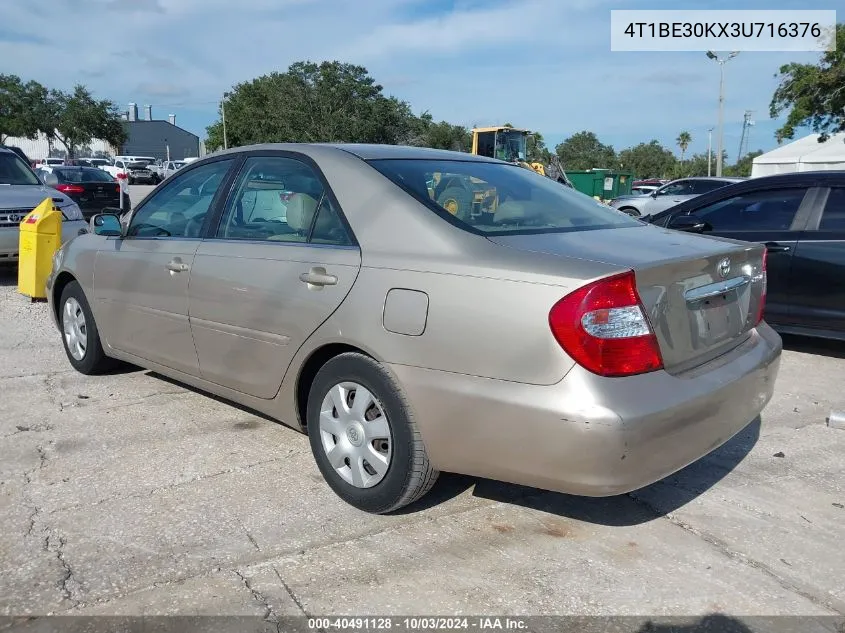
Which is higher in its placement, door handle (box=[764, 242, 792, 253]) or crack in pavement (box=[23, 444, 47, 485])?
door handle (box=[764, 242, 792, 253])

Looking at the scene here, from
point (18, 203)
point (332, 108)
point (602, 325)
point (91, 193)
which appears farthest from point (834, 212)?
point (332, 108)

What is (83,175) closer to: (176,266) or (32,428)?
(32,428)

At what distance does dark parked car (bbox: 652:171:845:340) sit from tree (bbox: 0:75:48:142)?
58.5 metres

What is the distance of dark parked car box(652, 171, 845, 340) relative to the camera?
18.9 feet

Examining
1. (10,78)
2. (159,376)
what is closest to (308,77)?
(10,78)

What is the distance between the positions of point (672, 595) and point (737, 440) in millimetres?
1808

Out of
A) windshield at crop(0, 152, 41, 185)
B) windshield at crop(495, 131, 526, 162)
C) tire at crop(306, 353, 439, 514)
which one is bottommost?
tire at crop(306, 353, 439, 514)

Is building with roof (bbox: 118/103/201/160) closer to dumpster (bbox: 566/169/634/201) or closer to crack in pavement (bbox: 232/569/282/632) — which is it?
dumpster (bbox: 566/169/634/201)

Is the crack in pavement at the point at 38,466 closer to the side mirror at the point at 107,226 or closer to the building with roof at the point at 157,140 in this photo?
the side mirror at the point at 107,226

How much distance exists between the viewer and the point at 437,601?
260 cm

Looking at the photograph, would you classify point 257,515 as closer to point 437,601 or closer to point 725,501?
point 437,601

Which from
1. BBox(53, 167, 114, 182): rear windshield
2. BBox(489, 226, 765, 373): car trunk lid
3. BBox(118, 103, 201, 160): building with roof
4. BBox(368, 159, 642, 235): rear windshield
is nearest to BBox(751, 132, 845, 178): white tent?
BBox(53, 167, 114, 182): rear windshield

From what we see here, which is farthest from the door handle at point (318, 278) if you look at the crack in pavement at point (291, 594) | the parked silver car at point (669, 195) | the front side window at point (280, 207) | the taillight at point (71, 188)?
the parked silver car at point (669, 195)

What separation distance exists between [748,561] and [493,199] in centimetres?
189
